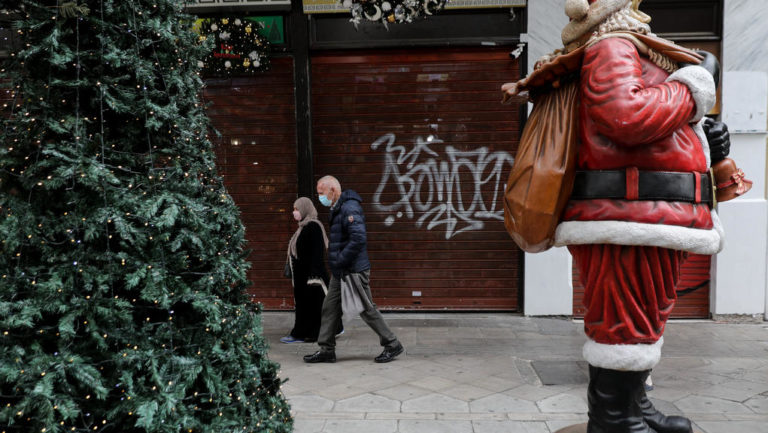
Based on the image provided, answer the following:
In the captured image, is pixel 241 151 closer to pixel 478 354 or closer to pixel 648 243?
pixel 478 354

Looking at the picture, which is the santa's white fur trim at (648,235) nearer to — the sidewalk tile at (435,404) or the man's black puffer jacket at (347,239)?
the sidewalk tile at (435,404)

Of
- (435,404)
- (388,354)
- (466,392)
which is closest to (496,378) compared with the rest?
(466,392)

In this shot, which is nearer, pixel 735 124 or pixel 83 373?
pixel 83 373

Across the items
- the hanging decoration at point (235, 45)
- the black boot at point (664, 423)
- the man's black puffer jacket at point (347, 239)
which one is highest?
the hanging decoration at point (235, 45)

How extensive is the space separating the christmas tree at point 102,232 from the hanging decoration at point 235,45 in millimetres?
4854

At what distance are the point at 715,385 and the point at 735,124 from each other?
3.68m

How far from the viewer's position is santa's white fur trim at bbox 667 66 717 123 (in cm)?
246

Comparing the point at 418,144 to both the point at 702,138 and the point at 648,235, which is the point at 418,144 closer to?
the point at 702,138

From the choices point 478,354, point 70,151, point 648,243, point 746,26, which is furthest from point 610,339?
point 746,26

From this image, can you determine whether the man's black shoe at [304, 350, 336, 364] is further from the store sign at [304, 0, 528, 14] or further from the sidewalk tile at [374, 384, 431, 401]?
the store sign at [304, 0, 528, 14]

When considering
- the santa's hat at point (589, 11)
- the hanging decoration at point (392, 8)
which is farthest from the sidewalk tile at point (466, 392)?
the hanging decoration at point (392, 8)

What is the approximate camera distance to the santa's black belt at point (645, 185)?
2.52 metres

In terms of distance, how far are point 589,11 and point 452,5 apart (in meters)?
4.98

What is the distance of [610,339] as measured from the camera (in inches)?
103
